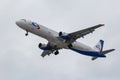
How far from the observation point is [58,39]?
93562 mm

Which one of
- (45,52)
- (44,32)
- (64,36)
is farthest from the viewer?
(45,52)

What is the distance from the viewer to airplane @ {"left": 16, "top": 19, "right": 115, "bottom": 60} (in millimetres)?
91000

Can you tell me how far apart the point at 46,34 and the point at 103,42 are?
24.5 m

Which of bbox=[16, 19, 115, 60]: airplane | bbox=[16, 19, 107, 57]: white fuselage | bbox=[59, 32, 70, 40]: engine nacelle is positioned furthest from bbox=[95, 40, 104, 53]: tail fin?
bbox=[59, 32, 70, 40]: engine nacelle

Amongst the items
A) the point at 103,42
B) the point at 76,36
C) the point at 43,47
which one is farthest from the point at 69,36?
the point at 103,42

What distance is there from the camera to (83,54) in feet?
336

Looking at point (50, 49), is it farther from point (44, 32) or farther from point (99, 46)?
point (99, 46)

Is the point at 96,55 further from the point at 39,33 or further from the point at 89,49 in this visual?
the point at 39,33

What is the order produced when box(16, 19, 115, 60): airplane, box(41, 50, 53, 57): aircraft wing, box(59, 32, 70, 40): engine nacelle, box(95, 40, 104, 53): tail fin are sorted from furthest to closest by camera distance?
box(95, 40, 104, 53): tail fin → box(41, 50, 53, 57): aircraft wing → box(59, 32, 70, 40): engine nacelle → box(16, 19, 115, 60): airplane

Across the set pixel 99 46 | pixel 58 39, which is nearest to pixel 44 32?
pixel 58 39

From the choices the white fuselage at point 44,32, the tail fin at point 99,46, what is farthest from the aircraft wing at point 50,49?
the tail fin at point 99,46

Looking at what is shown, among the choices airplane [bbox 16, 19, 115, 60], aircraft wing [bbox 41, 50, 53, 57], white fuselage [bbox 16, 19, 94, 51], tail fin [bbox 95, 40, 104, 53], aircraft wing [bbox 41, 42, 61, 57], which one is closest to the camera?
white fuselage [bbox 16, 19, 94, 51]

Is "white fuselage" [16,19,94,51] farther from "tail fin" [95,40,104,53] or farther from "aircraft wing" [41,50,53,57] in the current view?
"tail fin" [95,40,104,53]

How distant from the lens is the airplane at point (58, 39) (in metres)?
91.0
